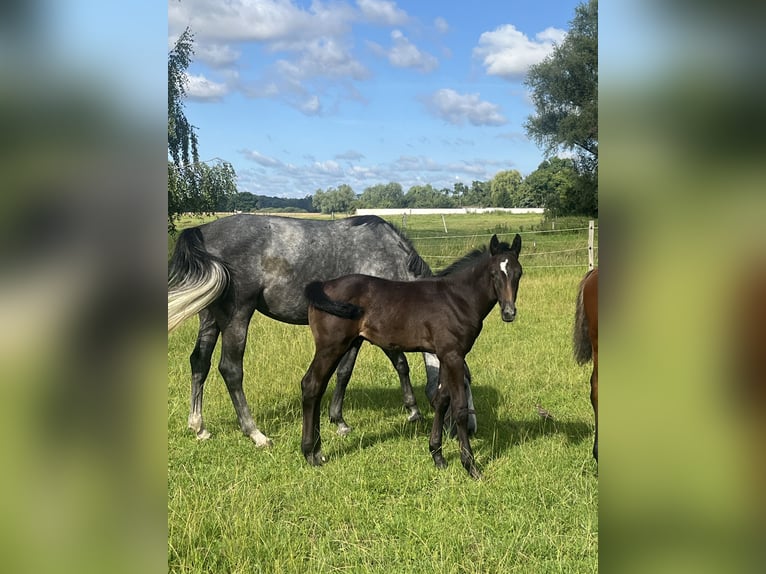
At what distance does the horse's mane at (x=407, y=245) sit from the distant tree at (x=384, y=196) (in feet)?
141

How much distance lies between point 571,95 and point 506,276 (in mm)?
30288

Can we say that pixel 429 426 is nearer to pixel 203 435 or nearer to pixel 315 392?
pixel 315 392

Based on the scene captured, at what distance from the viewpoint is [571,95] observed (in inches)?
1236

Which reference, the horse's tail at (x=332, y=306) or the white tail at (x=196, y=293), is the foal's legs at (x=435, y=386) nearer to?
the horse's tail at (x=332, y=306)

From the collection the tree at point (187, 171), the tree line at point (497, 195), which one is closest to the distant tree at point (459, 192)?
the tree line at point (497, 195)

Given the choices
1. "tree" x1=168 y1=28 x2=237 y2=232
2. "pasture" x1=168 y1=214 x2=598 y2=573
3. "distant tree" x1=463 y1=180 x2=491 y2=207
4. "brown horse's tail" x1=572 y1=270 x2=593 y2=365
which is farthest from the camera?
"distant tree" x1=463 y1=180 x2=491 y2=207

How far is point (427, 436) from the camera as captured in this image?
17.7ft

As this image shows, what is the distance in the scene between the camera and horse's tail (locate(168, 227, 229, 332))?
15.8 feet

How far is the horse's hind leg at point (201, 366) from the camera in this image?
5.30 meters

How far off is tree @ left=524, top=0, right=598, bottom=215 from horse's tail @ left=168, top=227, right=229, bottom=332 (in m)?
24.2

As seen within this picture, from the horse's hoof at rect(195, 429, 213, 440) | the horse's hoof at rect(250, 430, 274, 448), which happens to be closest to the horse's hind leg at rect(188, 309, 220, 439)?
the horse's hoof at rect(195, 429, 213, 440)

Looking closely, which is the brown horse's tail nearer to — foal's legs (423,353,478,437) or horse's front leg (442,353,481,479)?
foal's legs (423,353,478,437)
